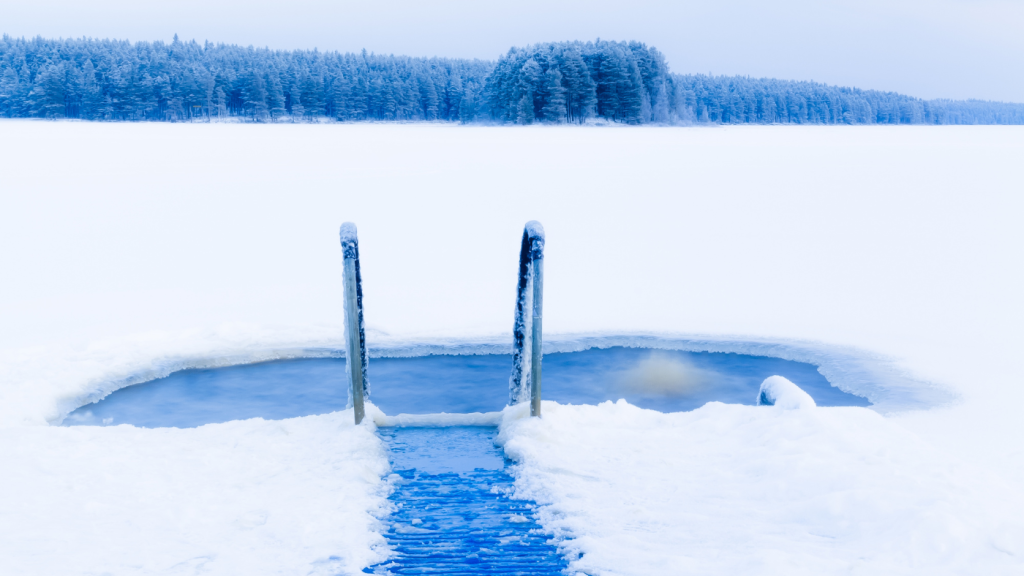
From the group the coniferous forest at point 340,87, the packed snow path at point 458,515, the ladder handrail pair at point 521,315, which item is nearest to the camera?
the packed snow path at point 458,515

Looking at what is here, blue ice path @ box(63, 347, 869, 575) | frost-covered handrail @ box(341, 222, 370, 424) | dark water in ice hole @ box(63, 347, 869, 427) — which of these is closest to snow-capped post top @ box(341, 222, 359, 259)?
frost-covered handrail @ box(341, 222, 370, 424)

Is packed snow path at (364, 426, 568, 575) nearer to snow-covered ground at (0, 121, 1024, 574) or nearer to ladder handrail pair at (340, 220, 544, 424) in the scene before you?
snow-covered ground at (0, 121, 1024, 574)

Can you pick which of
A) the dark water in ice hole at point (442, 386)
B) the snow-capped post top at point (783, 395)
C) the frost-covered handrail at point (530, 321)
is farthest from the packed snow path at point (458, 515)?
the snow-capped post top at point (783, 395)

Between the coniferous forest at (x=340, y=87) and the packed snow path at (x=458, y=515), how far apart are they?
2248 inches

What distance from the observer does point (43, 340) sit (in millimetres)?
7547

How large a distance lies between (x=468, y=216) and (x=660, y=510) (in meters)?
13.2

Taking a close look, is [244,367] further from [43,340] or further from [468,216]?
[468,216]

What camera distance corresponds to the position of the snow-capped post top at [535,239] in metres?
5.16

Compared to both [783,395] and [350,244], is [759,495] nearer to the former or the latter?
[783,395]

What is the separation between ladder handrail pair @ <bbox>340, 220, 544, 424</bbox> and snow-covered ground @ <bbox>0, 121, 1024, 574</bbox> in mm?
293

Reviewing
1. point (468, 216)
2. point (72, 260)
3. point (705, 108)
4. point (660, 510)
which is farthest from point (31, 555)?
point (705, 108)

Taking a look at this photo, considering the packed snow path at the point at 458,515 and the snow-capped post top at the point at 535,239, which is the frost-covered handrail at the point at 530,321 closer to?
the snow-capped post top at the point at 535,239

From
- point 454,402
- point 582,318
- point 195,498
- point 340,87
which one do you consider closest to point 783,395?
point 454,402

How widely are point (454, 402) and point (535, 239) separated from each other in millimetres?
1979
